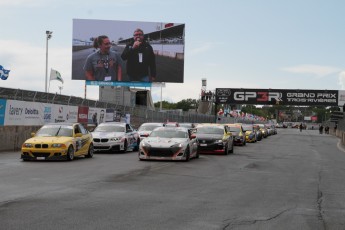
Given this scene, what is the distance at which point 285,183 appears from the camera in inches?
520

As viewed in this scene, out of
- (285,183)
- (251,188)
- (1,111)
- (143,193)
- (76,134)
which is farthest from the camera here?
(1,111)

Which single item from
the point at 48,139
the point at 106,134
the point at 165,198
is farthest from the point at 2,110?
the point at 165,198

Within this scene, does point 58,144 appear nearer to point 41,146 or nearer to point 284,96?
point 41,146

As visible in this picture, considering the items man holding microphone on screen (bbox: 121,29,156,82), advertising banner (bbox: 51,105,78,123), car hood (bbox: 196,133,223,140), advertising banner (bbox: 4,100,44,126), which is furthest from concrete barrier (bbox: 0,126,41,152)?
man holding microphone on screen (bbox: 121,29,156,82)

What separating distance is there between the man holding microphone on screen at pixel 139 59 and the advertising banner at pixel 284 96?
20898 millimetres

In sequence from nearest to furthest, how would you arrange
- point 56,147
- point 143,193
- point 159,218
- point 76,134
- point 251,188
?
1. point 159,218
2. point 143,193
3. point 251,188
4. point 56,147
5. point 76,134

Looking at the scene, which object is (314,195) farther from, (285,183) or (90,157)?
(90,157)

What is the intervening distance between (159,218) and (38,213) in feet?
5.83

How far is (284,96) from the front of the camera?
71875 millimetres

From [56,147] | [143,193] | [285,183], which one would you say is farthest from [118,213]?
[56,147]

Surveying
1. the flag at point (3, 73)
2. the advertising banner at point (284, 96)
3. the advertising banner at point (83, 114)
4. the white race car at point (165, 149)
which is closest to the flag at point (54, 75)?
the flag at point (3, 73)

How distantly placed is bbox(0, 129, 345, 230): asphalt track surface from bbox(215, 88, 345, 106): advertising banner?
56179 mm

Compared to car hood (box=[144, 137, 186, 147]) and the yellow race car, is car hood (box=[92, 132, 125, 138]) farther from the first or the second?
car hood (box=[144, 137, 186, 147])

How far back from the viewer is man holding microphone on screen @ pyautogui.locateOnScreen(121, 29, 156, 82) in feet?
173
